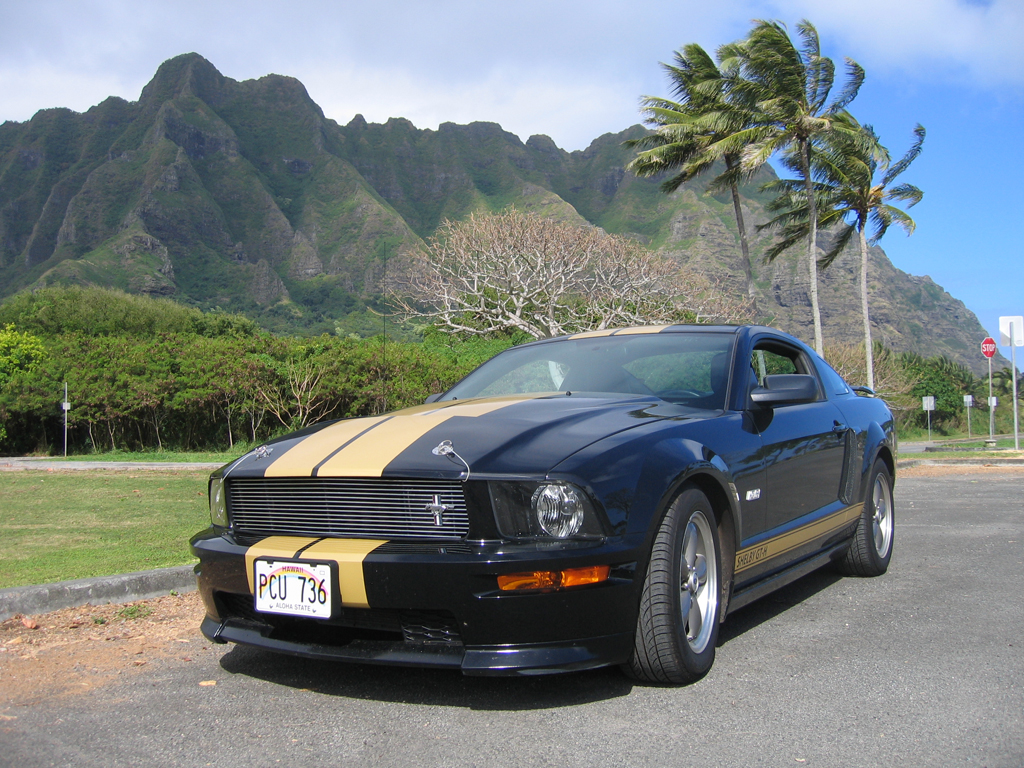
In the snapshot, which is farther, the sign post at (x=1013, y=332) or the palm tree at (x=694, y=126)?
the palm tree at (x=694, y=126)

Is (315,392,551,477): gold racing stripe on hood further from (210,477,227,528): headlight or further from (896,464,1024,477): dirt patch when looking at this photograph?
(896,464,1024,477): dirt patch

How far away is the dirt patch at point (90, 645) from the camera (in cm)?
347

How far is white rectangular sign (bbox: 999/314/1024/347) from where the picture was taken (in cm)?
1831

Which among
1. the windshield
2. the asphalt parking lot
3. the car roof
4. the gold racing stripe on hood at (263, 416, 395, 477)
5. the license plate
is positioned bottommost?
the asphalt parking lot

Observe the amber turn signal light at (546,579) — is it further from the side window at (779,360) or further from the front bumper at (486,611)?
the side window at (779,360)

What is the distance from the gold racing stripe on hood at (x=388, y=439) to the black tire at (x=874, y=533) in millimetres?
2645

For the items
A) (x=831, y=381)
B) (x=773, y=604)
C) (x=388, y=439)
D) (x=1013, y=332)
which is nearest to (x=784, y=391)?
(x=773, y=604)

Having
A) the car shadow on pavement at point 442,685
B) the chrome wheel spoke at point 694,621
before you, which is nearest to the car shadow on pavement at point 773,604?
the chrome wheel spoke at point 694,621

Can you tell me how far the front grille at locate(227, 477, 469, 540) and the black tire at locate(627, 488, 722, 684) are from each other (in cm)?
75

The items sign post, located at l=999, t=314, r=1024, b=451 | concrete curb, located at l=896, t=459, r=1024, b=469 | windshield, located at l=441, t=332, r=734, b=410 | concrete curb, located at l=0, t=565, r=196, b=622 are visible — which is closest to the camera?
windshield, located at l=441, t=332, r=734, b=410

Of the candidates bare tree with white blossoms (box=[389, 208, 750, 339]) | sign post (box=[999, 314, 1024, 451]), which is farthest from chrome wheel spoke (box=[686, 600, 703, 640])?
bare tree with white blossoms (box=[389, 208, 750, 339])

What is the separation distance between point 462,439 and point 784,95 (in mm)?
24168

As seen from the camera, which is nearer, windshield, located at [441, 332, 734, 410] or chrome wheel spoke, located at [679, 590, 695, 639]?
chrome wheel spoke, located at [679, 590, 695, 639]

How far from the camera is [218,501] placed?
356 cm
